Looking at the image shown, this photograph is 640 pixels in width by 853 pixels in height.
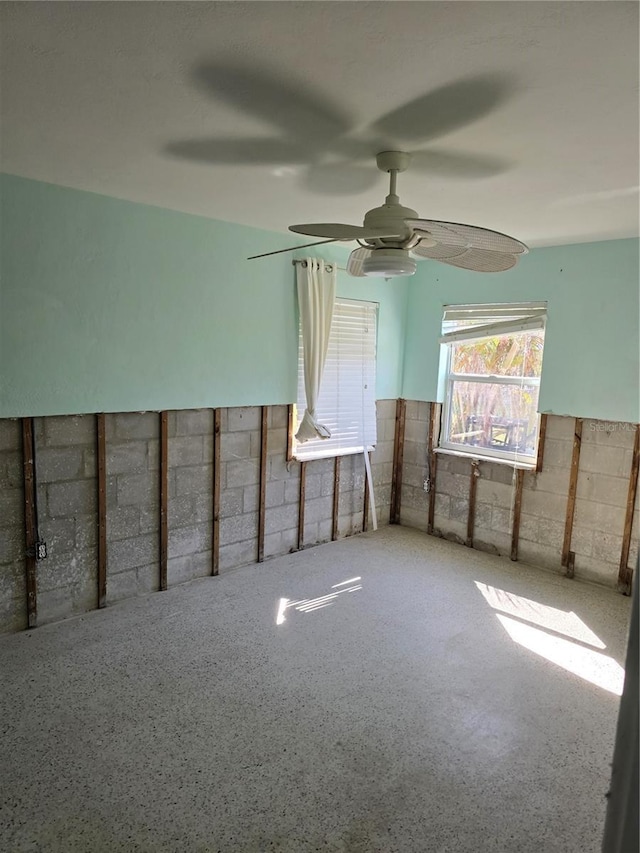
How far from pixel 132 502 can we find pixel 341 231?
2.46 m

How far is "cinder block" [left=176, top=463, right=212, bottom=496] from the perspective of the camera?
401 cm

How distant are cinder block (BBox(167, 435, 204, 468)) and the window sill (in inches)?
92.8

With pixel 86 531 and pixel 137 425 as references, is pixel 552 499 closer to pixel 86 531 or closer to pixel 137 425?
pixel 137 425

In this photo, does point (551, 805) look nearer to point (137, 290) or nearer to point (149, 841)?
point (149, 841)

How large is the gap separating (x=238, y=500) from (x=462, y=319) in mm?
2618

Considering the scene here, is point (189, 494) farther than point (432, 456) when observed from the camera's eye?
No

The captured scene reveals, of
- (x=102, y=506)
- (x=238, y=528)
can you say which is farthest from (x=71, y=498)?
(x=238, y=528)

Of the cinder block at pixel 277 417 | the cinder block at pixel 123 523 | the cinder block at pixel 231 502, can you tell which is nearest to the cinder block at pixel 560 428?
the cinder block at pixel 277 417

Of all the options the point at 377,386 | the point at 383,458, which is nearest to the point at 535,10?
the point at 377,386

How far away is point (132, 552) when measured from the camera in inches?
151

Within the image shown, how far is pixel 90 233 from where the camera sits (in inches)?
133

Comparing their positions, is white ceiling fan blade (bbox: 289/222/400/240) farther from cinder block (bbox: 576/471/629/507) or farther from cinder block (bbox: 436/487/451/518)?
cinder block (bbox: 436/487/451/518)

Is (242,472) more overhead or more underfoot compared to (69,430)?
more underfoot

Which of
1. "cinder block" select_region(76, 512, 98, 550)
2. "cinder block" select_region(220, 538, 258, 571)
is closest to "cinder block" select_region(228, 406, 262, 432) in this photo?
"cinder block" select_region(220, 538, 258, 571)
